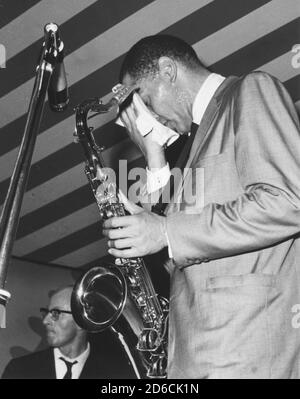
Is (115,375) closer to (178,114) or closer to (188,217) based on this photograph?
(178,114)

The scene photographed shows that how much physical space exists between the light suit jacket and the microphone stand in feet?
1.71

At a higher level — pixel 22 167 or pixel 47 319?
pixel 47 319

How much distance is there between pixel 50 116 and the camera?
4438 millimetres

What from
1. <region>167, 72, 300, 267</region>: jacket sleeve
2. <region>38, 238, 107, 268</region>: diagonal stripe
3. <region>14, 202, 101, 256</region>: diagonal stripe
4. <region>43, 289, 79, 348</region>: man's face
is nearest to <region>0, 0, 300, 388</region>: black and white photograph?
<region>167, 72, 300, 267</region>: jacket sleeve

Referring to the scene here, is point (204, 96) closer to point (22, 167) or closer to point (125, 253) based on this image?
point (125, 253)

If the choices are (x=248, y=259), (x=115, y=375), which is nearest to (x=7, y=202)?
(x=248, y=259)

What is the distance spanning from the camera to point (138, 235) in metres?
1.78

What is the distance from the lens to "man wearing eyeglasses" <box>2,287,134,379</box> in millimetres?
5164

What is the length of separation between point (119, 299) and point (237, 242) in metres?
1.17

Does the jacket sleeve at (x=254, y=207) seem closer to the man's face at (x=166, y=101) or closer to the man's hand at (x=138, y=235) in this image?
the man's hand at (x=138, y=235)

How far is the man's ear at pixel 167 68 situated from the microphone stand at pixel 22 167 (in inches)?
30.5

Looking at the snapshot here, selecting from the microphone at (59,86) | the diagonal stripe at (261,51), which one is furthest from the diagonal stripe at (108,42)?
the microphone at (59,86)

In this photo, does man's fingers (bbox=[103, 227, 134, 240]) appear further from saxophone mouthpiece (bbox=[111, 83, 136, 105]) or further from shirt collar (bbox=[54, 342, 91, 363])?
shirt collar (bbox=[54, 342, 91, 363])
